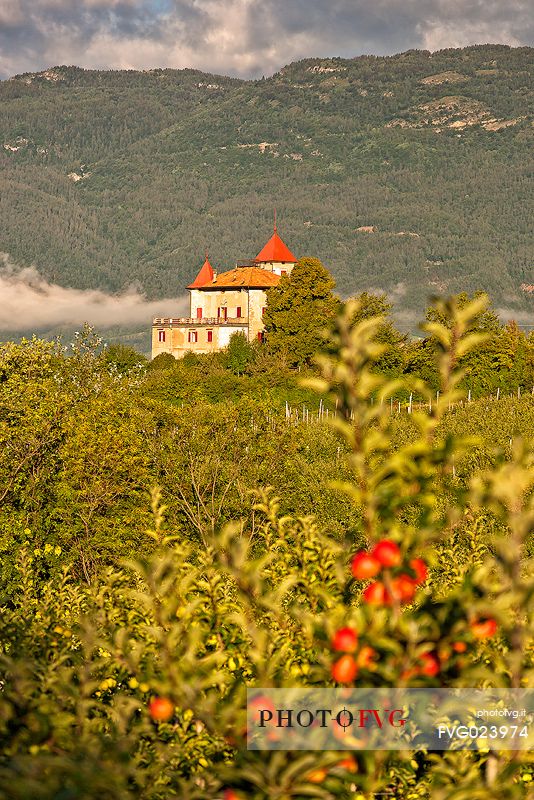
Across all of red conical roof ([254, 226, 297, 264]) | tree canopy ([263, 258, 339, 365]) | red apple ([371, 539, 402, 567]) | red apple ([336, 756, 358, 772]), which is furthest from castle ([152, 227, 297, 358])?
red apple ([371, 539, 402, 567])

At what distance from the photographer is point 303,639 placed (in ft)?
25.4

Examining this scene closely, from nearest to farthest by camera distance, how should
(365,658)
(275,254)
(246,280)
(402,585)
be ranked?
1. (402,585)
2. (365,658)
3. (246,280)
4. (275,254)

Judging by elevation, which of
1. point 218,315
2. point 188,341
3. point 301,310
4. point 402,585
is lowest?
point 402,585

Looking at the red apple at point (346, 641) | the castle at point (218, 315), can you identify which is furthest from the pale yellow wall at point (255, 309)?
the red apple at point (346, 641)

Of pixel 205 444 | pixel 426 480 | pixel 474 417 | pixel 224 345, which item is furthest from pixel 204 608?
pixel 224 345

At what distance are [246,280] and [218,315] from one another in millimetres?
5621

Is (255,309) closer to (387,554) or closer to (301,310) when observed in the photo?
(301,310)

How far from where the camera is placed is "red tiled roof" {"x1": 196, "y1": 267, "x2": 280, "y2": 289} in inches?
4759

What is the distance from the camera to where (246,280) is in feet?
401

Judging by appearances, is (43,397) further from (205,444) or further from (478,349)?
(478,349)

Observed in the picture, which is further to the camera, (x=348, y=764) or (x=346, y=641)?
(x=348, y=764)

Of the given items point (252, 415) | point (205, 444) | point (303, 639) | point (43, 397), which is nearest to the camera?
point (303, 639)

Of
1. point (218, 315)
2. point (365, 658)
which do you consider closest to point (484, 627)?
point (365, 658)

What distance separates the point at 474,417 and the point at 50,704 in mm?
56799
